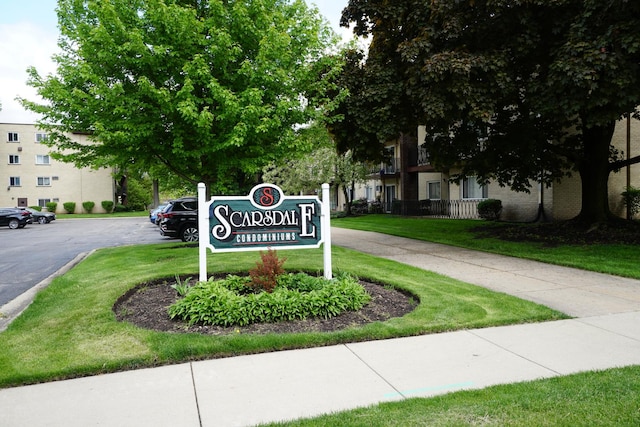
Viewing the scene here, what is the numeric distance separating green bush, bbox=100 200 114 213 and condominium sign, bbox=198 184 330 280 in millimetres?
50917

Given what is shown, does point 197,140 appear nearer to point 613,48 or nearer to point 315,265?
point 315,265

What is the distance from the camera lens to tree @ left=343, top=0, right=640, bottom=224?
31.2 ft

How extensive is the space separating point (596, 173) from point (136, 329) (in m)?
14.9

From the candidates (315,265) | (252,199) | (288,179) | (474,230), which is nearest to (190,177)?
(315,265)

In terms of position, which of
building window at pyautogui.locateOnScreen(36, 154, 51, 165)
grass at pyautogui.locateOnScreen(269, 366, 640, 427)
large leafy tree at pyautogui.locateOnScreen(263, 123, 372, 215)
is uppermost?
building window at pyautogui.locateOnScreen(36, 154, 51, 165)

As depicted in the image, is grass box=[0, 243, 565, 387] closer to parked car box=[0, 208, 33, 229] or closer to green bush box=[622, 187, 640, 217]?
green bush box=[622, 187, 640, 217]

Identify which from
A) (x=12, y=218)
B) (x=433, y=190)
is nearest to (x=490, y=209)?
(x=433, y=190)

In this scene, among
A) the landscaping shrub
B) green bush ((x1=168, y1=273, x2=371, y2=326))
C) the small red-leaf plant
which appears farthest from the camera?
the landscaping shrub

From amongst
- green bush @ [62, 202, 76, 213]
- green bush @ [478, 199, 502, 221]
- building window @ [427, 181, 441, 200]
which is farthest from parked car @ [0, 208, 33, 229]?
green bush @ [478, 199, 502, 221]

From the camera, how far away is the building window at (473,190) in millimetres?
25500

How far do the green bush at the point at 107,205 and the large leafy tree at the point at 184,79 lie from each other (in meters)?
43.7

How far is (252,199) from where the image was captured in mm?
6562

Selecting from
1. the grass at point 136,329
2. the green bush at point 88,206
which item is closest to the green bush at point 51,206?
the green bush at point 88,206

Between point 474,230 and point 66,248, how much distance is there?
1580cm
